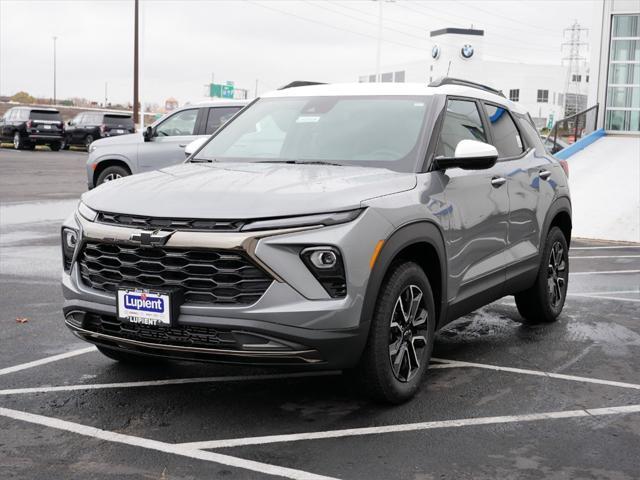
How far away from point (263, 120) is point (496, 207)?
68.7 inches

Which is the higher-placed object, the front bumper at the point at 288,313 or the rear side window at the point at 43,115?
the rear side window at the point at 43,115

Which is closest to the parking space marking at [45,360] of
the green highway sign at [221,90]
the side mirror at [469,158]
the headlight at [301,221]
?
the headlight at [301,221]

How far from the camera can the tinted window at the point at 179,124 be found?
14688 millimetres

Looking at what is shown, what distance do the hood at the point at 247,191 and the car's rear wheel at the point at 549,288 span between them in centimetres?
238

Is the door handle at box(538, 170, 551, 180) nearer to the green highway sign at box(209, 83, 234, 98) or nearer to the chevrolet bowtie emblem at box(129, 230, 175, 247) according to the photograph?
the chevrolet bowtie emblem at box(129, 230, 175, 247)

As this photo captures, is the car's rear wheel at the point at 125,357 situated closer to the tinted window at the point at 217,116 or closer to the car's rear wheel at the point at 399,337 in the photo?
the car's rear wheel at the point at 399,337

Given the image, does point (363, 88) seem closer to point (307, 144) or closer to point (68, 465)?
point (307, 144)

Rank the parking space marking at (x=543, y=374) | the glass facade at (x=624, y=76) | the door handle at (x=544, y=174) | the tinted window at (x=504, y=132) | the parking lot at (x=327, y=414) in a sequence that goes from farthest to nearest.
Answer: the glass facade at (x=624, y=76)
the door handle at (x=544, y=174)
the tinted window at (x=504, y=132)
the parking space marking at (x=543, y=374)
the parking lot at (x=327, y=414)

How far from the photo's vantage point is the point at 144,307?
4.43m

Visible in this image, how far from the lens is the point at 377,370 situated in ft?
15.2

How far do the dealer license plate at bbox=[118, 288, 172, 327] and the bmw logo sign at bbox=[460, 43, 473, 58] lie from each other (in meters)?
121

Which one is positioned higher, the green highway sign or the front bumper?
the green highway sign

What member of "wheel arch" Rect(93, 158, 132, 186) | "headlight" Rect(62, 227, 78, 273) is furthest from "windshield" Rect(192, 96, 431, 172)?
"wheel arch" Rect(93, 158, 132, 186)

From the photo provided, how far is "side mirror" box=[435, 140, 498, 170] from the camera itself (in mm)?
5242
